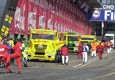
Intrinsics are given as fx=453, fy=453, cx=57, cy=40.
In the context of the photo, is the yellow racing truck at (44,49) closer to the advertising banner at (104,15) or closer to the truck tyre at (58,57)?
the truck tyre at (58,57)

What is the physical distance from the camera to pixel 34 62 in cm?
3400

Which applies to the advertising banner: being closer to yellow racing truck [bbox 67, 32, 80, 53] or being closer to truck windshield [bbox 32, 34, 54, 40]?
yellow racing truck [bbox 67, 32, 80, 53]

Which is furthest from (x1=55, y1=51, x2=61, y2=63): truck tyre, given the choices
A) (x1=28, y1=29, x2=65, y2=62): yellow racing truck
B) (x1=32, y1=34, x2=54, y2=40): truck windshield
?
(x1=32, y1=34, x2=54, y2=40): truck windshield

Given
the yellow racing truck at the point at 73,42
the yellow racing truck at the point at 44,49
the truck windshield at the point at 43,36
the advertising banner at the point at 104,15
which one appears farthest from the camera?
the advertising banner at the point at 104,15

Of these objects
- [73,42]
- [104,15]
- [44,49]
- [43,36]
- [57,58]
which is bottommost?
[57,58]

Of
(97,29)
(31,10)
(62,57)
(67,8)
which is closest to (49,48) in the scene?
(62,57)

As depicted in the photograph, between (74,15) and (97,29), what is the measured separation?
1858 inches

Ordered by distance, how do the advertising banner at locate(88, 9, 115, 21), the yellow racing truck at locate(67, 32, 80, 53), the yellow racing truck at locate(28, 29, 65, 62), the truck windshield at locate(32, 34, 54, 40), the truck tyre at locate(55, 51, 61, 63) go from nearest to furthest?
1. the yellow racing truck at locate(28, 29, 65, 62)
2. the truck tyre at locate(55, 51, 61, 63)
3. the truck windshield at locate(32, 34, 54, 40)
4. the yellow racing truck at locate(67, 32, 80, 53)
5. the advertising banner at locate(88, 9, 115, 21)

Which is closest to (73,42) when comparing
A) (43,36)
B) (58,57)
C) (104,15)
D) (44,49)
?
(43,36)

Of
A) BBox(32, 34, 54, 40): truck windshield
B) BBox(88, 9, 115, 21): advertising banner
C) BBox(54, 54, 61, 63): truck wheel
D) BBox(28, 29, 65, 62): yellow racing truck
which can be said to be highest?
BBox(88, 9, 115, 21): advertising banner

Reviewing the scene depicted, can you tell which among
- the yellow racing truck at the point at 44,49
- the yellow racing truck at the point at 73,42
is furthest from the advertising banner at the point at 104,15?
the yellow racing truck at the point at 44,49

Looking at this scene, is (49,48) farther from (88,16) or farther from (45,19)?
(88,16)

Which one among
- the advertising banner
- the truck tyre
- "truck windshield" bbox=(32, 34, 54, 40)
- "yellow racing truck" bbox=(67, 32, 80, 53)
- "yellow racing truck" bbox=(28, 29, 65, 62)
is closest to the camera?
"yellow racing truck" bbox=(28, 29, 65, 62)

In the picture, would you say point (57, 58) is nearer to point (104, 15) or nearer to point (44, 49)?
point (44, 49)
